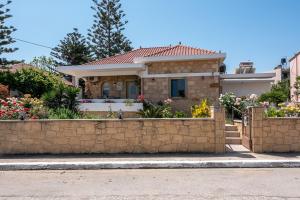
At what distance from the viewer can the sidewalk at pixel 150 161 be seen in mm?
9508

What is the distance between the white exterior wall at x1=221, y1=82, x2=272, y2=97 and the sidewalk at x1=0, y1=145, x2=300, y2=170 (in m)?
13.8

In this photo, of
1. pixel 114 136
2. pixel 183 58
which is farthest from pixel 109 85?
pixel 114 136

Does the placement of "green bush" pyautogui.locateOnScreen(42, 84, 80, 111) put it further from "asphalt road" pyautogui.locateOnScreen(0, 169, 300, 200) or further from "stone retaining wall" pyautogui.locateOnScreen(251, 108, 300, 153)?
"stone retaining wall" pyautogui.locateOnScreen(251, 108, 300, 153)

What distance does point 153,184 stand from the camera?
757 centimetres

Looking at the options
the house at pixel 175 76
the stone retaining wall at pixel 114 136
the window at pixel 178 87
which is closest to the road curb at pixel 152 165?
the stone retaining wall at pixel 114 136

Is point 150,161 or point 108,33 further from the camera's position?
point 108,33

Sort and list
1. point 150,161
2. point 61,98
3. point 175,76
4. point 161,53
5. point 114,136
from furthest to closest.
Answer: point 161,53
point 175,76
point 61,98
point 114,136
point 150,161

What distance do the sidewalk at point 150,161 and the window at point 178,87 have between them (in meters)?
9.01

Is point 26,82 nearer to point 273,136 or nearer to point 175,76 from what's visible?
point 175,76

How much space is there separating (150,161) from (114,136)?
1.86m

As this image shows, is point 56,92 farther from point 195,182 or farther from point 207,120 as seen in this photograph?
point 195,182

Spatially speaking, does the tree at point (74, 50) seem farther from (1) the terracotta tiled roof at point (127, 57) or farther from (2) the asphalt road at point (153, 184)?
(2) the asphalt road at point (153, 184)

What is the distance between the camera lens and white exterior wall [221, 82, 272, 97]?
24.3 metres

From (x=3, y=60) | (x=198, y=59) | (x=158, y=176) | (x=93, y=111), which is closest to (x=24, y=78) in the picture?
(x=3, y=60)
